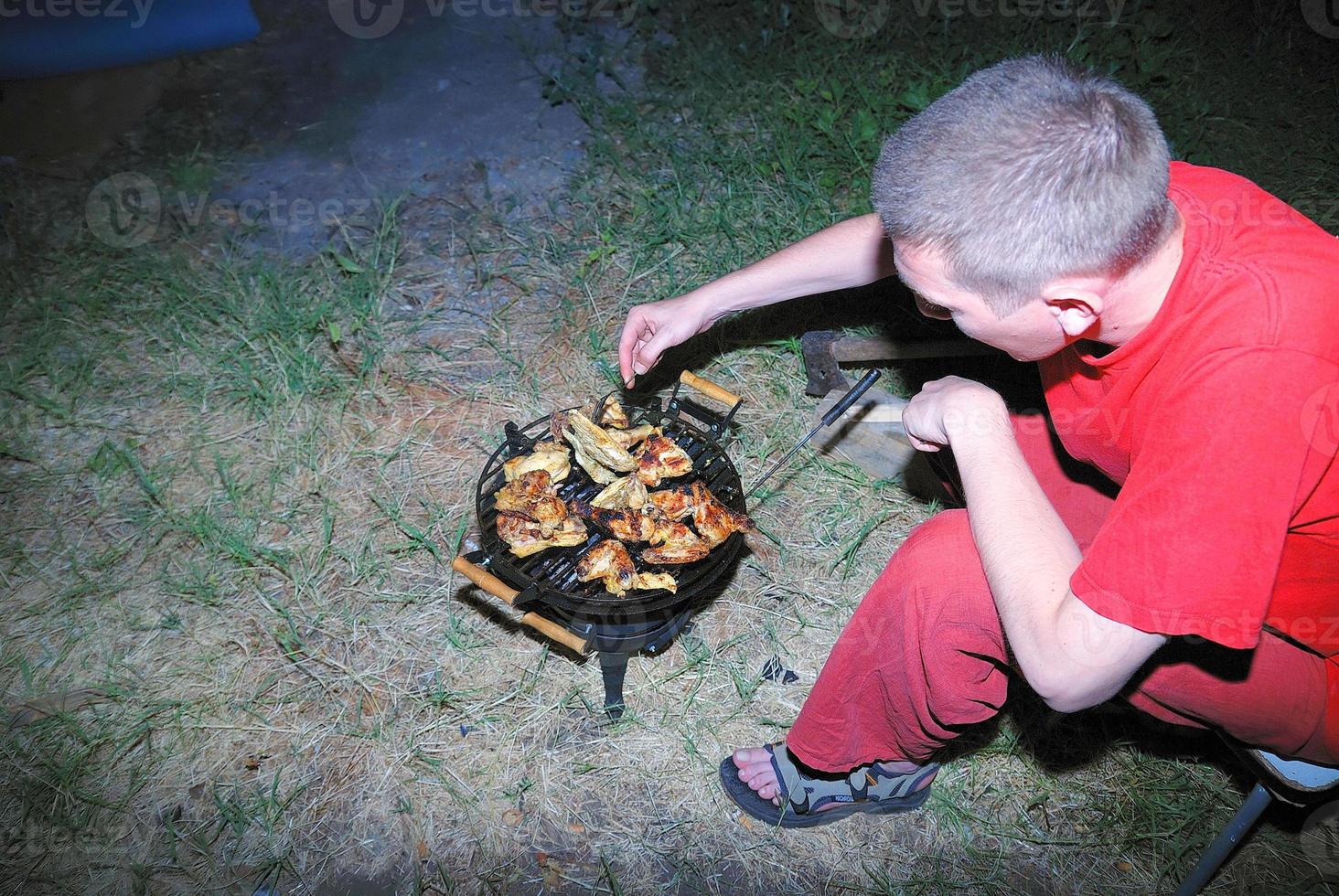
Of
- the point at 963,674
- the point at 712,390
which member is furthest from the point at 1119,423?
the point at 712,390

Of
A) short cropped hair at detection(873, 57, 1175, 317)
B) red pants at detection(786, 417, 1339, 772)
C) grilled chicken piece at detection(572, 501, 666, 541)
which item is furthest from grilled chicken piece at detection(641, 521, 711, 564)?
short cropped hair at detection(873, 57, 1175, 317)

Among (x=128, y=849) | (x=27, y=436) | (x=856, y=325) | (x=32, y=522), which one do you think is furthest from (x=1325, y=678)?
(x=27, y=436)

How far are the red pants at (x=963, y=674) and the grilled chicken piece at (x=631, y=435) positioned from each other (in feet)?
2.77

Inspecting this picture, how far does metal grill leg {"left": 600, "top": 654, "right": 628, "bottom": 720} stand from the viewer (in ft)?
8.50

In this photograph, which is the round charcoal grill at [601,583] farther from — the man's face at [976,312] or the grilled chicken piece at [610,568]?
the man's face at [976,312]

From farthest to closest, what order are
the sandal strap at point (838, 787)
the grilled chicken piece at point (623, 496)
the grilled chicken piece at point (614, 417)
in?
the grilled chicken piece at point (614, 417) → the sandal strap at point (838, 787) → the grilled chicken piece at point (623, 496)

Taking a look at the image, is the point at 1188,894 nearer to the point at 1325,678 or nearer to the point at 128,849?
the point at 1325,678

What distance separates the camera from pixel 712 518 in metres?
2.32

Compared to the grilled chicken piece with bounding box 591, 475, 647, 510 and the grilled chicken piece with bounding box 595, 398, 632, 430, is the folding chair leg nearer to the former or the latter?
the grilled chicken piece with bounding box 591, 475, 647, 510

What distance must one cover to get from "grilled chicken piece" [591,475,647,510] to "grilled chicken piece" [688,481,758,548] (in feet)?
0.49

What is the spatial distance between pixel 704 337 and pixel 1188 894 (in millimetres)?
2633

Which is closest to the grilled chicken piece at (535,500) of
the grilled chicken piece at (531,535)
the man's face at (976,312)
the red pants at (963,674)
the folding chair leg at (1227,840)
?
the grilled chicken piece at (531,535)

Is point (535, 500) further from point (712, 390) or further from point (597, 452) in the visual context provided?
point (712, 390)

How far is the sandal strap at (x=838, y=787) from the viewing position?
255 cm
